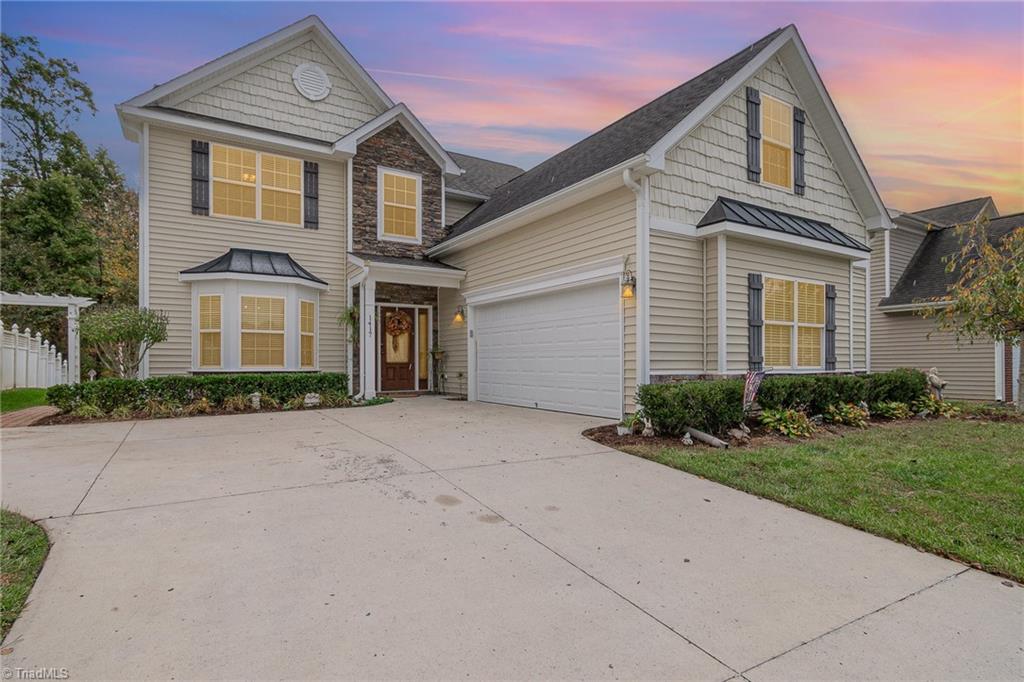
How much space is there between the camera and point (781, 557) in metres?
3.20

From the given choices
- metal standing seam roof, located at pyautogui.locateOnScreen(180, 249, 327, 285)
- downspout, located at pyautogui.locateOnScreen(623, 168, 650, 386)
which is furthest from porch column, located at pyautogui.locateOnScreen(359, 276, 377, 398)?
downspout, located at pyautogui.locateOnScreen(623, 168, 650, 386)

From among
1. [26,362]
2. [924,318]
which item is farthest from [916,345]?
[26,362]

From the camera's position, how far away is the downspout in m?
7.93

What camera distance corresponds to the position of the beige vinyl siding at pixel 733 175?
8477 mm

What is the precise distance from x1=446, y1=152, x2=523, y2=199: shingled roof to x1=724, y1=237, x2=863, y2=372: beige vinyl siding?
8.34 metres

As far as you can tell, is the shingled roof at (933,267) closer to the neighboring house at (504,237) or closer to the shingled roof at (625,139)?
the neighboring house at (504,237)

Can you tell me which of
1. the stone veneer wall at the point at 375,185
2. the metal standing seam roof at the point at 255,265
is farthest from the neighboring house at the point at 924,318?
the metal standing seam roof at the point at 255,265

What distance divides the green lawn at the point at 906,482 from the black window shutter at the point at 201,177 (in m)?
10.6

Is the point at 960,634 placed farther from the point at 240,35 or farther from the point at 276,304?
the point at 240,35

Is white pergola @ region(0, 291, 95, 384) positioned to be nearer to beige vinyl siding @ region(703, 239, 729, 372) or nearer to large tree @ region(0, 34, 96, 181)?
large tree @ region(0, 34, 96, 181)

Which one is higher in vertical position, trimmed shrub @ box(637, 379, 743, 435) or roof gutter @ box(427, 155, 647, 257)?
roof gutter @ box(427, 155, 647, 257)

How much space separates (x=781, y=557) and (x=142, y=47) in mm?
18706

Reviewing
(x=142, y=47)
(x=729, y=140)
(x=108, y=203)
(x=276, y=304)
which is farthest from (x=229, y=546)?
(x=108, y=203)

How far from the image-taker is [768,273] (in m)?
9.20
